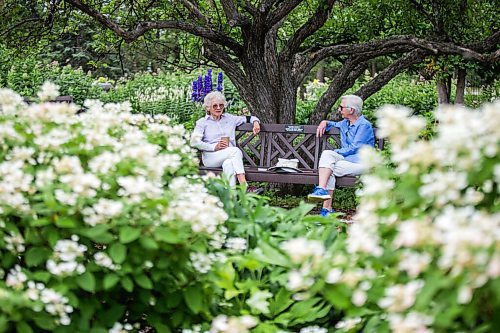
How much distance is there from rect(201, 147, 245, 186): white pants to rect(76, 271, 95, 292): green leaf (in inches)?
187

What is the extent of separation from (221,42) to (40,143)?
17.8 feet

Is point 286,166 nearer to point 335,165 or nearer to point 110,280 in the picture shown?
point 335,165

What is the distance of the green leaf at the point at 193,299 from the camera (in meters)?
2.27

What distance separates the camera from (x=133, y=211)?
6.73 ft

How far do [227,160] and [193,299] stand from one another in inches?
186

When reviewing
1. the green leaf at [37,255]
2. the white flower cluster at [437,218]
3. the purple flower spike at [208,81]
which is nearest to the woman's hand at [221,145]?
the purple flower spike at [208,81]

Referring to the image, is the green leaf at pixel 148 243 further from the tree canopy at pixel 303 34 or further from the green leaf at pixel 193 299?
the tree canopy at pixel 303 34

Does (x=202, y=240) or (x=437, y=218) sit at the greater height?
(x=437, y=218)

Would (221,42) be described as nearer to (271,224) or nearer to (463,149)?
(271,224)

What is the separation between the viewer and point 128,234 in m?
1.99

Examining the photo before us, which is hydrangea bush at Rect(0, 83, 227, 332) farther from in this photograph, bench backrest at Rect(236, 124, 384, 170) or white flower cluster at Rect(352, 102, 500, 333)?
bench backrest at Rect(236, 124, 384, 170)

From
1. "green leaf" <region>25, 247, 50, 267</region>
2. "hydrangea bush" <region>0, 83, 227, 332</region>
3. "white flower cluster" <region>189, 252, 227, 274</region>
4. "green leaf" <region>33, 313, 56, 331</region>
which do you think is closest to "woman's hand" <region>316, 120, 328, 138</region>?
"hydrangea bush" <region>0, 83, 227, 332</region>

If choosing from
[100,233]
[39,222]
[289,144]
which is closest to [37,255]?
[39,222]

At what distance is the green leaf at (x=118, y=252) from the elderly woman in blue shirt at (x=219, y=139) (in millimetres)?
4831
